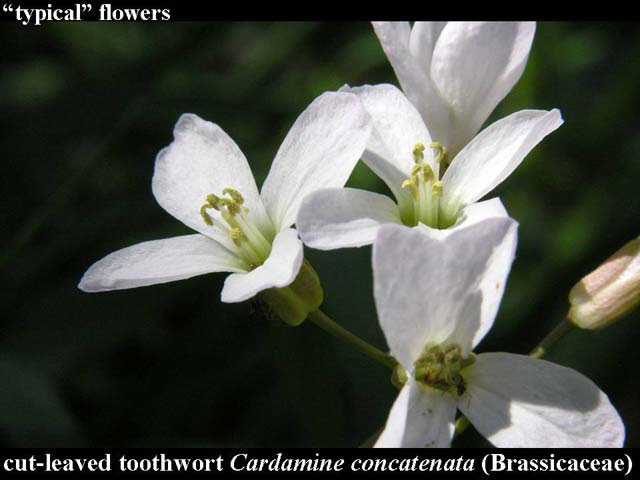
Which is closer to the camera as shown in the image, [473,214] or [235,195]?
[473,214]

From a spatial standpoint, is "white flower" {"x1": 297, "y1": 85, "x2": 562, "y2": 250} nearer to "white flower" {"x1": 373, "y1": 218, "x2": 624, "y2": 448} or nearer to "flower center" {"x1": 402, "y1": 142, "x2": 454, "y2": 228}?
"flower center" {"x1": 402, "y1": 142, "x2": 454, "y2": 228}

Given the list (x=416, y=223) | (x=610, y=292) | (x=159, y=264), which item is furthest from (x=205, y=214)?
(x=610, y=292)

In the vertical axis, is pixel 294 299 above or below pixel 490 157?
below

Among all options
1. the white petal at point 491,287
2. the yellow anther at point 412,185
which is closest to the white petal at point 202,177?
the yellow anther at point 412,185

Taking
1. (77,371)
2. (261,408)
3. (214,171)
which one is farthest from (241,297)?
(77,371)

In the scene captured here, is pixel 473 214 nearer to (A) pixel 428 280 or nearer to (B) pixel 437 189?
(B) pixel 437 189

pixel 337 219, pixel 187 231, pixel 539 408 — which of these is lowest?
pixel 539 408

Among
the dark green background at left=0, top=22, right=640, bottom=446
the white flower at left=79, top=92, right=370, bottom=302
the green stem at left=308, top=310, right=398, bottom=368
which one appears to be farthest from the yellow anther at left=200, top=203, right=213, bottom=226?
the dark green background at left=0, top=22, right=640, bottom=446
